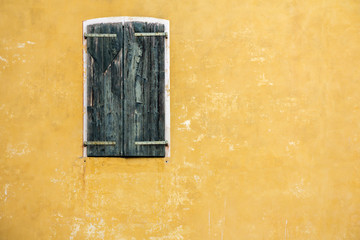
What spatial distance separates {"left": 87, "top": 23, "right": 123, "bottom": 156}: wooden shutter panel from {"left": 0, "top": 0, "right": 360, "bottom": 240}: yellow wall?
168mm

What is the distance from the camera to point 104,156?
222 inches

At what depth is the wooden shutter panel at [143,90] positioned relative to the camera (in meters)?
5.63

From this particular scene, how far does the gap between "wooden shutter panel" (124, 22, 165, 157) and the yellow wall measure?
0.54 ft

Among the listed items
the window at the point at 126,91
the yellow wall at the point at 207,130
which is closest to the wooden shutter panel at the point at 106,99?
the window at the point at 126,91

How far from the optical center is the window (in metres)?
5.63

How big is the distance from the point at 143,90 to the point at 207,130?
3.04 feet

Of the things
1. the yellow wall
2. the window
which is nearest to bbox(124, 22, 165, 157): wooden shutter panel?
the window

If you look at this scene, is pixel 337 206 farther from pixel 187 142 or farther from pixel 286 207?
pixel 187 142

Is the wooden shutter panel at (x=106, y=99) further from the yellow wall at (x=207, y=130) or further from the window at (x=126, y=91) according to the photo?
the yellow wall at (x=207, y=130)

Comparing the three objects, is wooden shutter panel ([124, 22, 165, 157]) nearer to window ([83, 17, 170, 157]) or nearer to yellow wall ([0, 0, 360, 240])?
window ([83, 17, 170, 157])

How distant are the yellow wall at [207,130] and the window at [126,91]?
0.42ft

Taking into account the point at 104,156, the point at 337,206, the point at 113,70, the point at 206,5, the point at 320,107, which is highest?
the point at 206,5

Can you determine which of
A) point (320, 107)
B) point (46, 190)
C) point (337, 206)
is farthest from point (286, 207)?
point (46, 190)

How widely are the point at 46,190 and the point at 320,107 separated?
3.53 metres
